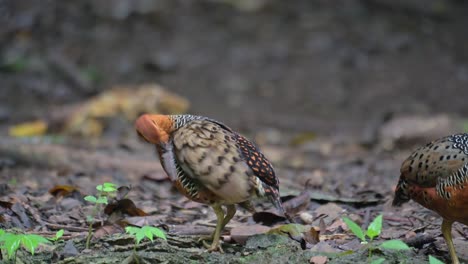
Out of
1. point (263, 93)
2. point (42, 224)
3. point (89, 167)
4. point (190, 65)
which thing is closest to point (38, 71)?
point (190, 65)

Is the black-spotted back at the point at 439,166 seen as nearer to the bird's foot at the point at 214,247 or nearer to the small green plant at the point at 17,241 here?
the bird's foot at the point at 214,247

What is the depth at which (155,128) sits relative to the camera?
4.69m

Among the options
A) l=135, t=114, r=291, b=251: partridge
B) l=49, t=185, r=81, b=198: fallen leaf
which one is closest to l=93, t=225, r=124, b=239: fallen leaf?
l=135, t=114, r=291, b=251: partridge

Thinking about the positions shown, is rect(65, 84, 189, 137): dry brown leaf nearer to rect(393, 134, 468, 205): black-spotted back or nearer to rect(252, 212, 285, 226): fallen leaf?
rect(252, 212, 285, 226): fallen leaf

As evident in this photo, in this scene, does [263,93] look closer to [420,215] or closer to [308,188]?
[308,188]

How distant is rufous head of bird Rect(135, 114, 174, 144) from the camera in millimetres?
4691

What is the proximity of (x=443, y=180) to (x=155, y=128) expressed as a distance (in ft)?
5.81

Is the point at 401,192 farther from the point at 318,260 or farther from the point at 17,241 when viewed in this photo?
the point at 17,241

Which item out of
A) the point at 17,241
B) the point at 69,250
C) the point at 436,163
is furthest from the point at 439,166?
the point at 17,241

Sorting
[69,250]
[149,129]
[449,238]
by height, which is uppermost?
[149,129]

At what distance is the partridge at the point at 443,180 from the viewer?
14.3ft

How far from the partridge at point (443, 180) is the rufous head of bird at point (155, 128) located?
152cm

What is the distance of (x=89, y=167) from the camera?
750cm

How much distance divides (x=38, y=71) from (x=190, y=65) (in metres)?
2.61
